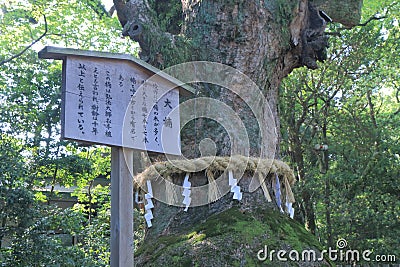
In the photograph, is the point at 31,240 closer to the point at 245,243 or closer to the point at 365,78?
the point at 245,243

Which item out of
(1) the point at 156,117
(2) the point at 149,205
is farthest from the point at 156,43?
(2) the point at 149,205

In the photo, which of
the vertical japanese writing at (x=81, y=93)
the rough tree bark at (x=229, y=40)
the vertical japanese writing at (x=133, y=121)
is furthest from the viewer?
the rough tree bark at (x=229, y=40)

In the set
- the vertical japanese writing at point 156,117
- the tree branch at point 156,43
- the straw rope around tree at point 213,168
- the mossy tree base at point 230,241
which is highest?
the tree branch at point 156,43

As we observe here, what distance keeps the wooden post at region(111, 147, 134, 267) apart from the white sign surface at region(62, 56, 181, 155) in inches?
4.3

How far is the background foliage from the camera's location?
23.7 feet

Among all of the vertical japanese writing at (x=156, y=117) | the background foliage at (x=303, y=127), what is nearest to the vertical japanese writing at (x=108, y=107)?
the vertical japanese writing at (x=156, y=117)

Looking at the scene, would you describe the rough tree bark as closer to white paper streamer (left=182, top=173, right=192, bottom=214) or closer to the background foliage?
white paper streamer (left=182, top=173, right=192, bottom=214)

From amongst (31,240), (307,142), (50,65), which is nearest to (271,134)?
(31,240)

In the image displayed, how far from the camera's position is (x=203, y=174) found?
3.88 m

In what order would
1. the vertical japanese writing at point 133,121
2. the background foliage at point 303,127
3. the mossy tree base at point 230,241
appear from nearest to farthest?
the vertical japanese writing at point 133,121, the mossy tree base at point 230,241, the background foliage at point 303,127

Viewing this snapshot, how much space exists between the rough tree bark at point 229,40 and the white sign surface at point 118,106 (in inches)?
34.4

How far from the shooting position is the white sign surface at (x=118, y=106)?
9.04 feet

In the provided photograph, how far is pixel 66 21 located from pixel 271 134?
6.36m

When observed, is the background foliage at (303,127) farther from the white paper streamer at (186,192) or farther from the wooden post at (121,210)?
the wooden post at (121,210)
